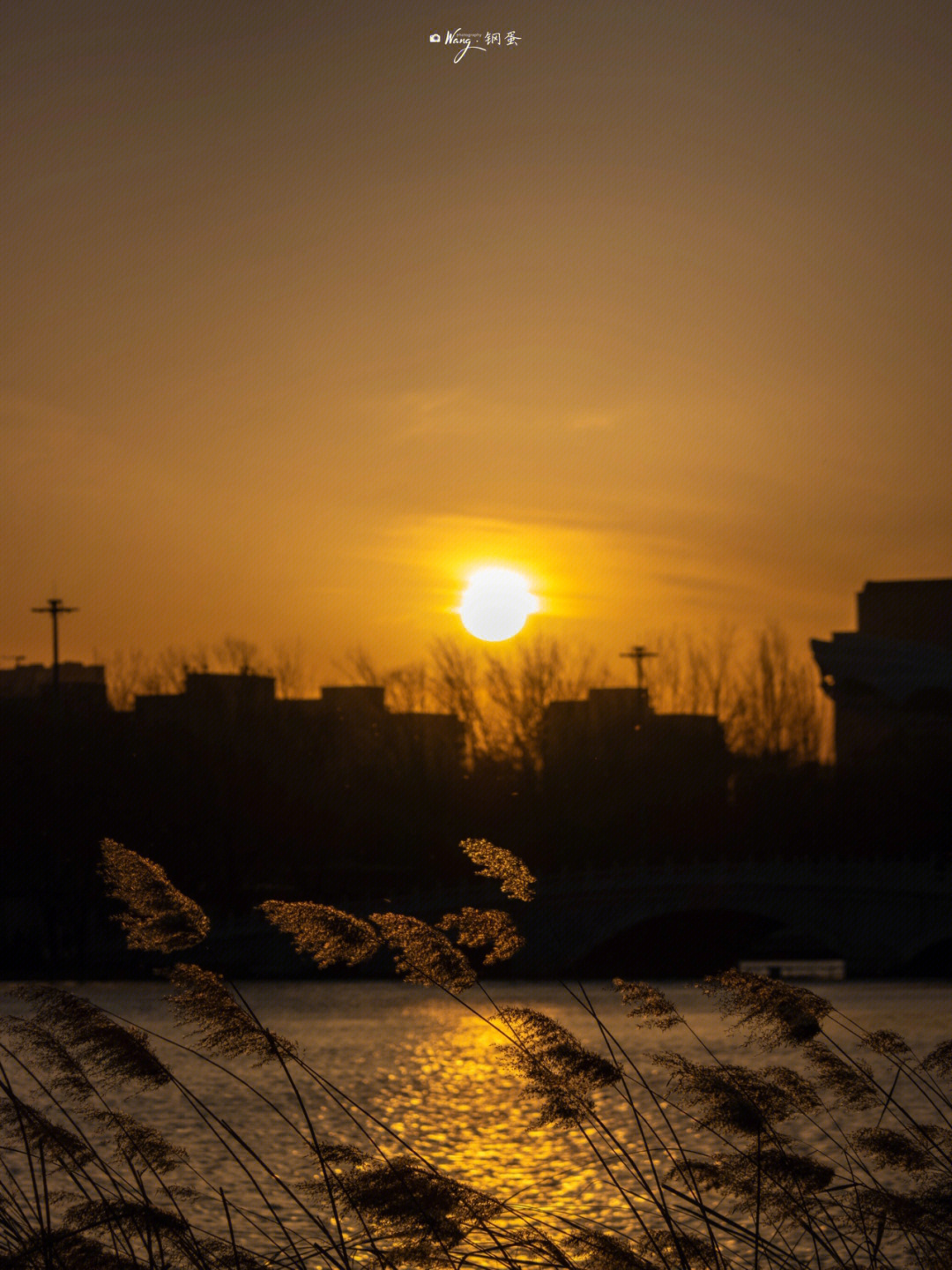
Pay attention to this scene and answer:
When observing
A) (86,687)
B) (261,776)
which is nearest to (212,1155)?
(261,776)

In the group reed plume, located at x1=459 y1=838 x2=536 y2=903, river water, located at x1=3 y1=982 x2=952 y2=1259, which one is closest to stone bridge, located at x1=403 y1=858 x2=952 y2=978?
river water, located at x1=3 y1=982 x2=952 y2=1259

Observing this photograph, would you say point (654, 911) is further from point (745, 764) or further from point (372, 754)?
point (745, 764)

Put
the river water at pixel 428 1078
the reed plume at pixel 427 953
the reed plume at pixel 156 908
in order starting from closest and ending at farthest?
1. the reed plume at pixel 156 908
2. the reed plume at pixel 427 953
3. the river water at pixel 428 1078

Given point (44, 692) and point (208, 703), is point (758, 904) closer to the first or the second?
point (208, 703)

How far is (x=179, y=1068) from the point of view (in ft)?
98.5

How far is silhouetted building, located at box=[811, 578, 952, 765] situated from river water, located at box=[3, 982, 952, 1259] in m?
40.9

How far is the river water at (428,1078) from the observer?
65.8 ft

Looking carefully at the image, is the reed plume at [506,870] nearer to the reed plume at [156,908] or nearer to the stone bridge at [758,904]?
the reed plume at [156,908]

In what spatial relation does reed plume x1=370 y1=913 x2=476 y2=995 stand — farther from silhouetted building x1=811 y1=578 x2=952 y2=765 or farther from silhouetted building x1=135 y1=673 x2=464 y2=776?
silhouetted building x1=811 y1=578 x2=952 y2=765

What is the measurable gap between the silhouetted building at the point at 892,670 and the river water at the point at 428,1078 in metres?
40.9

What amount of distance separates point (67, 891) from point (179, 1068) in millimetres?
26410

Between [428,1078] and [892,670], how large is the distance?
66.4 m

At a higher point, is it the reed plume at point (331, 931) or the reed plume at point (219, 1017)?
the reed plume at point (331, 931)

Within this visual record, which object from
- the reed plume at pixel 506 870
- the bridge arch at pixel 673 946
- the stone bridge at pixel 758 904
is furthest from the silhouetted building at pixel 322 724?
the reed plume at pixel 506 870
